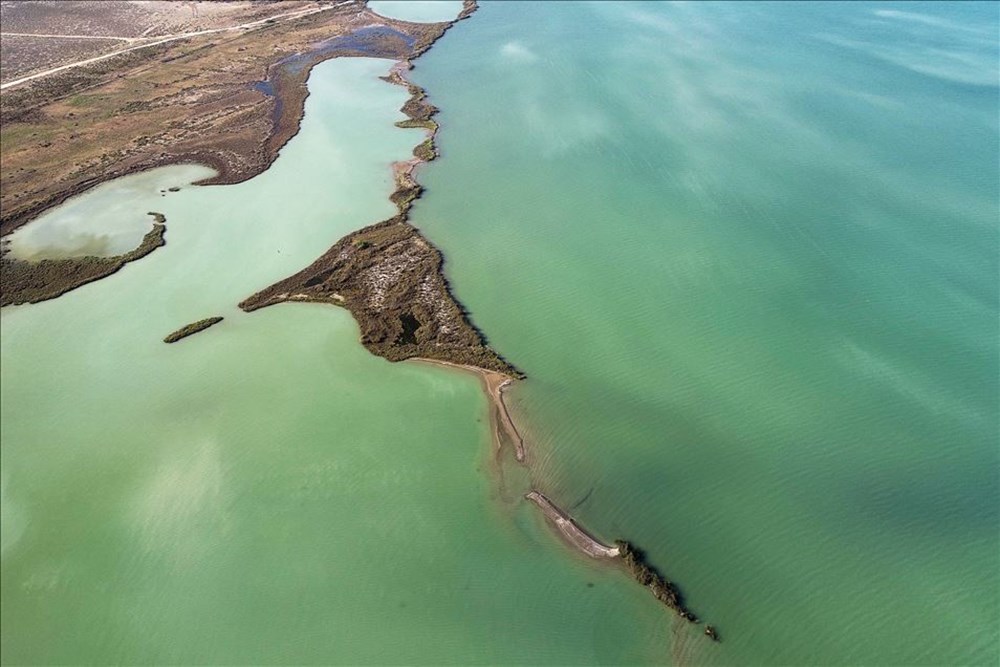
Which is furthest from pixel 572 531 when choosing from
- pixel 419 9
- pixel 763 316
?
pixel 419 9

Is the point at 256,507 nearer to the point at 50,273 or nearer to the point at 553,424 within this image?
the point at 553,424

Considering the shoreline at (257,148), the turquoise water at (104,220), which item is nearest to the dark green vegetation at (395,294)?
the shoreline at (257,148)

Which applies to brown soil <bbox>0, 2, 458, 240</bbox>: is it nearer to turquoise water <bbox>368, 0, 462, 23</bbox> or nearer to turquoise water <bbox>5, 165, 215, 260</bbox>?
turquoise water <bbox>5, 165, 215, 260</bbox>

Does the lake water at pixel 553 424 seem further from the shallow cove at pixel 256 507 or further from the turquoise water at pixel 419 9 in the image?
the turquoise water at pixel 419 9

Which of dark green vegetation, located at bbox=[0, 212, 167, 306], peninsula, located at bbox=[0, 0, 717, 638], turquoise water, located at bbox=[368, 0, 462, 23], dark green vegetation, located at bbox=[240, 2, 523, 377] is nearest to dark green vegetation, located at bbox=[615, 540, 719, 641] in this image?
peninsula, located at bbox=[0, 0, 717, 638]

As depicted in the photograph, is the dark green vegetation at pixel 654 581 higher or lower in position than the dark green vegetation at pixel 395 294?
lower

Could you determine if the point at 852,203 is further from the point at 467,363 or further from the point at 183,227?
the point at 183,227
